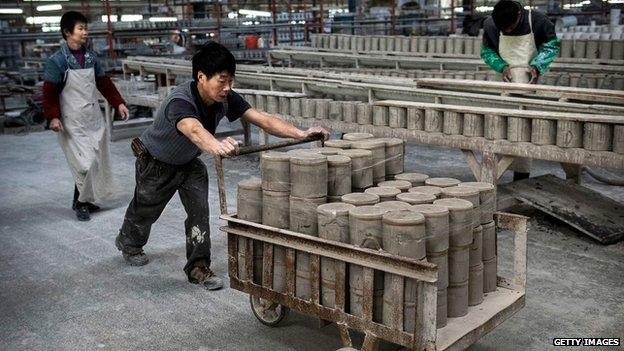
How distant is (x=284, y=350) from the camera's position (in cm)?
420

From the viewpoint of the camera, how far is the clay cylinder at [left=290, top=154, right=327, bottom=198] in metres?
3.93

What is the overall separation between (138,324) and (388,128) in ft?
11.7

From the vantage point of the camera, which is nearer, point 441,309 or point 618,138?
point 441,309

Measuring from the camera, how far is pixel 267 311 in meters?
4.48

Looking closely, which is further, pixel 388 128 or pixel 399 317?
pixel 388 128

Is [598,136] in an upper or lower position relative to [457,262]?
upper

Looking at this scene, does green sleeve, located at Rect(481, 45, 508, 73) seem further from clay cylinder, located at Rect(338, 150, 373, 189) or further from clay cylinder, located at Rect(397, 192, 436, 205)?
clay cylinder, located at Rect(397, 192, 436, 205)

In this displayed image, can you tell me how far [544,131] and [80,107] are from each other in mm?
4391

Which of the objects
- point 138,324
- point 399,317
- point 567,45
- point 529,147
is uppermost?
point 567,45

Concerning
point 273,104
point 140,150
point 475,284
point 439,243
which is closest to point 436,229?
point 439,243

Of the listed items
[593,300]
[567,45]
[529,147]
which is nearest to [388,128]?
[529,147]

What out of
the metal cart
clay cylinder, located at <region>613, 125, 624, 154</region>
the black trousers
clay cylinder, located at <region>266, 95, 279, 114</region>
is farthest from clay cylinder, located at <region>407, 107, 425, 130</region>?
the metal cart

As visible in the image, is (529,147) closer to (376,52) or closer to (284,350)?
(284,350)

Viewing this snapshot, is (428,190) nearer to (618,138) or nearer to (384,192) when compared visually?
(384,192)
